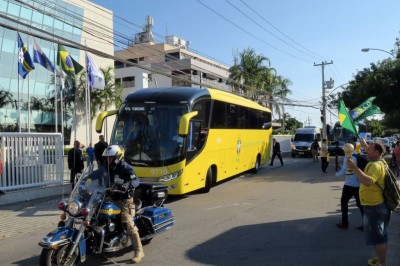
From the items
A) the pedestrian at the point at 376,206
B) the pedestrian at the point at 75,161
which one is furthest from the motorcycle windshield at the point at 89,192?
the pedestrian at the point at 75,161

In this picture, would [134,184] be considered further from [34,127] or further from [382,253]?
[34,127]

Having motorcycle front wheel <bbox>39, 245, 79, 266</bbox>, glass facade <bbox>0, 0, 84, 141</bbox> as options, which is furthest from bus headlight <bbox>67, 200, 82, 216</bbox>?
glass facade <bbox>0, 0, 84, 141</bbox>

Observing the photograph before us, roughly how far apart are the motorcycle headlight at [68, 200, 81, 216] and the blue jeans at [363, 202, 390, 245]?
12.5 ft

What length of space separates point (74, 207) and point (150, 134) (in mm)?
6347

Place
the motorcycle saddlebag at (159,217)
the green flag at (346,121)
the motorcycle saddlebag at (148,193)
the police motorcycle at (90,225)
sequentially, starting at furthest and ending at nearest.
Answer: the green flag at (346,121) → the motorcycle saddlebag at (148,193) → the motorcycle saddlebag at (159,217) → the police motorcycle at (90,225)

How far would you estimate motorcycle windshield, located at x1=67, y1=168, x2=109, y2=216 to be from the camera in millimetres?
5453

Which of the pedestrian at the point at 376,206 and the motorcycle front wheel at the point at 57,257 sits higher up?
the pedestrian at the point at 376,206

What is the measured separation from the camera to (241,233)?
25.6ft

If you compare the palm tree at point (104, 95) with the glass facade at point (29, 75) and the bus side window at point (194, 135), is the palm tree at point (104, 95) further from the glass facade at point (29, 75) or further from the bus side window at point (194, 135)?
the bus side window at point (194, 135)

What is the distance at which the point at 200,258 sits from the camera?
247 inches

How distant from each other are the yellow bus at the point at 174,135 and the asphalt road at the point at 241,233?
2.99ft

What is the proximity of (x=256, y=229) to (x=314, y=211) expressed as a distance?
2429 millimetres

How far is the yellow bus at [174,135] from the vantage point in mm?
11500

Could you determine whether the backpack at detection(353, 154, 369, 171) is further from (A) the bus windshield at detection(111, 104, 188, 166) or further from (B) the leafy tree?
(B) the leafy tree
